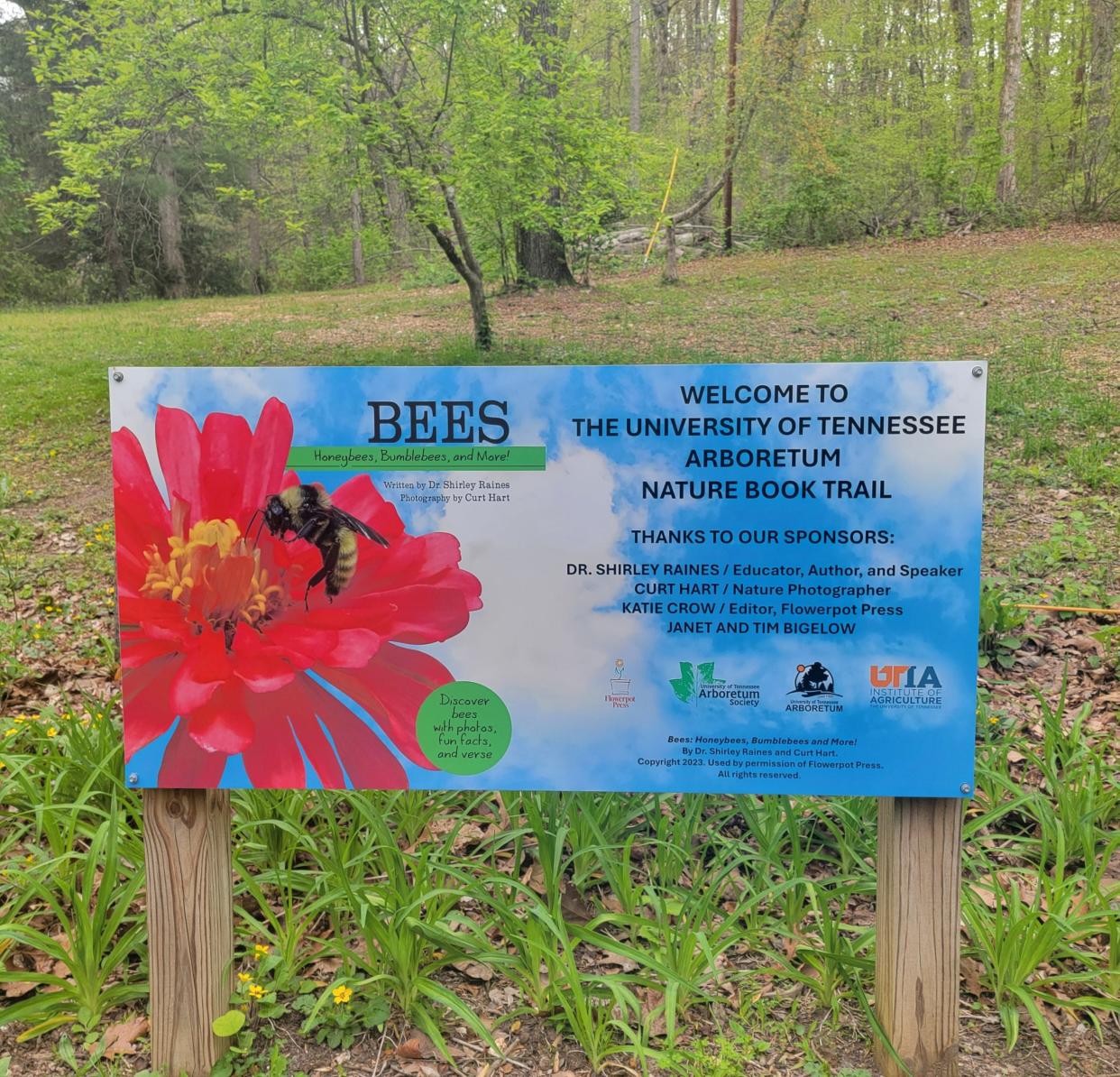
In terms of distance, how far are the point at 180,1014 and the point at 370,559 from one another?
104 cm

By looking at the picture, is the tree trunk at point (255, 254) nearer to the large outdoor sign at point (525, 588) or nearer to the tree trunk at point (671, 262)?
the tree trunk at point (671, 262)

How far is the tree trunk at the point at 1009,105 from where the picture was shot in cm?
1555

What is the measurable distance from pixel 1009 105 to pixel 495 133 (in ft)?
40.6

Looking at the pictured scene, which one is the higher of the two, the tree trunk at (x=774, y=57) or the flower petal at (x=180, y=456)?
the tree trunk at (x=774, y=57)

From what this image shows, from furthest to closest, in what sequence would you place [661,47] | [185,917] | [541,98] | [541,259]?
[661,47] → [541,259] → [541,98] → [185,917]

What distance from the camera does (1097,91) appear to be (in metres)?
15.5

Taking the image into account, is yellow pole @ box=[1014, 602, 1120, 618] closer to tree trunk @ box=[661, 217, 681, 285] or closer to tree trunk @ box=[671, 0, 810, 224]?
tree trunk @ box=[661, 217, 681, 285]

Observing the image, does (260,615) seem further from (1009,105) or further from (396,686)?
(1009,105)

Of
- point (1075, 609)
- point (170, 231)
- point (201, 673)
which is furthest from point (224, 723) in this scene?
point (170, 231)

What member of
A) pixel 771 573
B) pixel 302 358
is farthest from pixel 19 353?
pixel 771 573

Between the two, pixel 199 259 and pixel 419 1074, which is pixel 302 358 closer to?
pixel 419 1074

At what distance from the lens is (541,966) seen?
7.27 ft

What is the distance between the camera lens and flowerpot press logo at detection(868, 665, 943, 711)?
1.66 m
